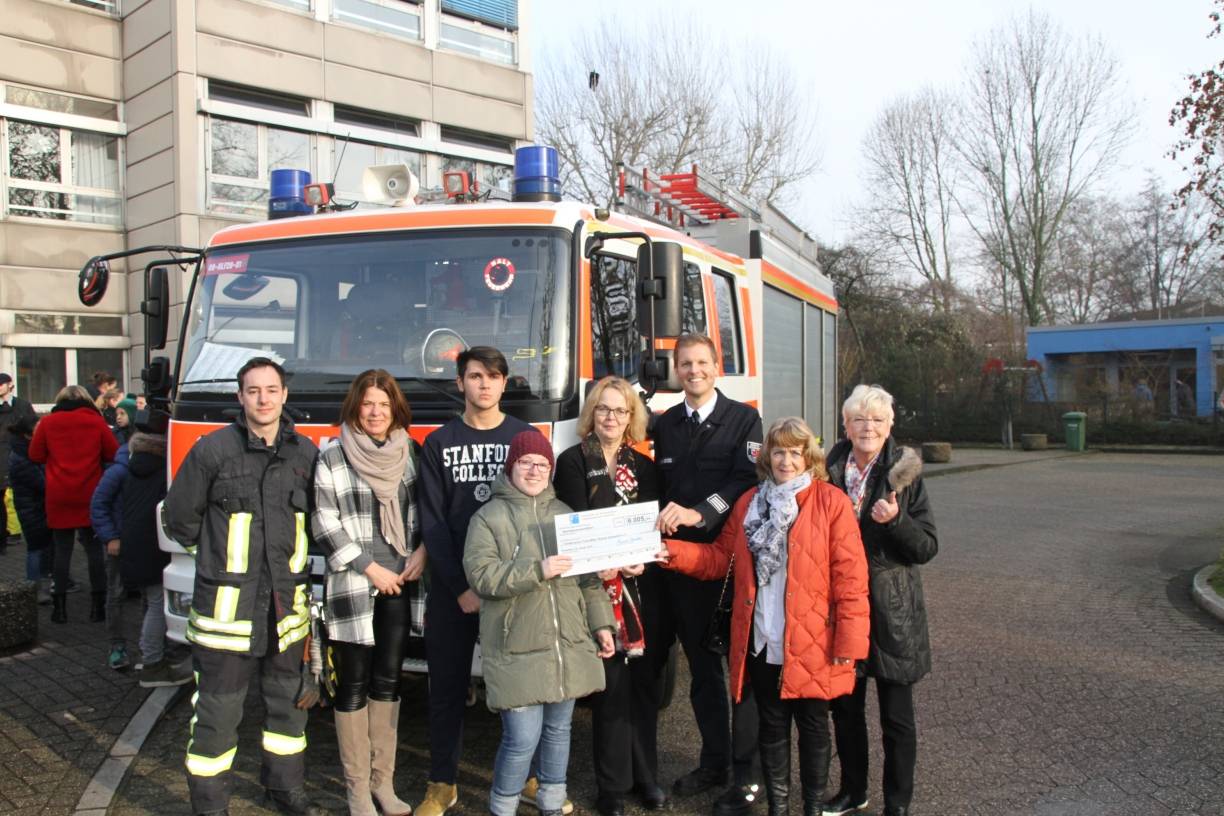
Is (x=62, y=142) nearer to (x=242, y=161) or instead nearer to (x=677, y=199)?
(x=242, y=161)

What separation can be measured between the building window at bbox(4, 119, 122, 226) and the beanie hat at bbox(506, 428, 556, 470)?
15.1 meters

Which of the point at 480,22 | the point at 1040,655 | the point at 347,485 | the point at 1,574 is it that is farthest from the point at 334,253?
the point at 480,22

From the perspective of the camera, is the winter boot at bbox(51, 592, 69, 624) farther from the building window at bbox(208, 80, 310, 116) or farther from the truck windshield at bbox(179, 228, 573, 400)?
the building window at bbox(208, 80, 310, 116)

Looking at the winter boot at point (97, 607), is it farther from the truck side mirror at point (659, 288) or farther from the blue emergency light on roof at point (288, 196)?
the truck side mirror at point (659, 288)

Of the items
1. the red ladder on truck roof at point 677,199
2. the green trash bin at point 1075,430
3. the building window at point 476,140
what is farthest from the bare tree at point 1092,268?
the red ladder on truck roof at point 677,199

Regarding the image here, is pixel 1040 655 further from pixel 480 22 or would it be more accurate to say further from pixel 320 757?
pixel 480 22

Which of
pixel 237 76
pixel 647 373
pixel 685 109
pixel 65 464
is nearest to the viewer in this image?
pixel 647 373

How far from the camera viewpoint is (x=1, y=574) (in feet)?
32.3

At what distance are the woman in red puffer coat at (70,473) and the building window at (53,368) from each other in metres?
9.20

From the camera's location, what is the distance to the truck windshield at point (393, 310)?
4.77 meters

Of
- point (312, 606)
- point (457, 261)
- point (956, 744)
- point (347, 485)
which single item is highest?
point (457, 261)

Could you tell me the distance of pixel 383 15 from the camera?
18.3 meters

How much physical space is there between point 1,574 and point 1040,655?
9.24m

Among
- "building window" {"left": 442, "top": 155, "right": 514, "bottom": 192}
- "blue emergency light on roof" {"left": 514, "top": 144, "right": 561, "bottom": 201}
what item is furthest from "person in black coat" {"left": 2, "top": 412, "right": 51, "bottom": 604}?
"building window" {"left": 442, "top": 155, "right": 514, "bottom": 192}
